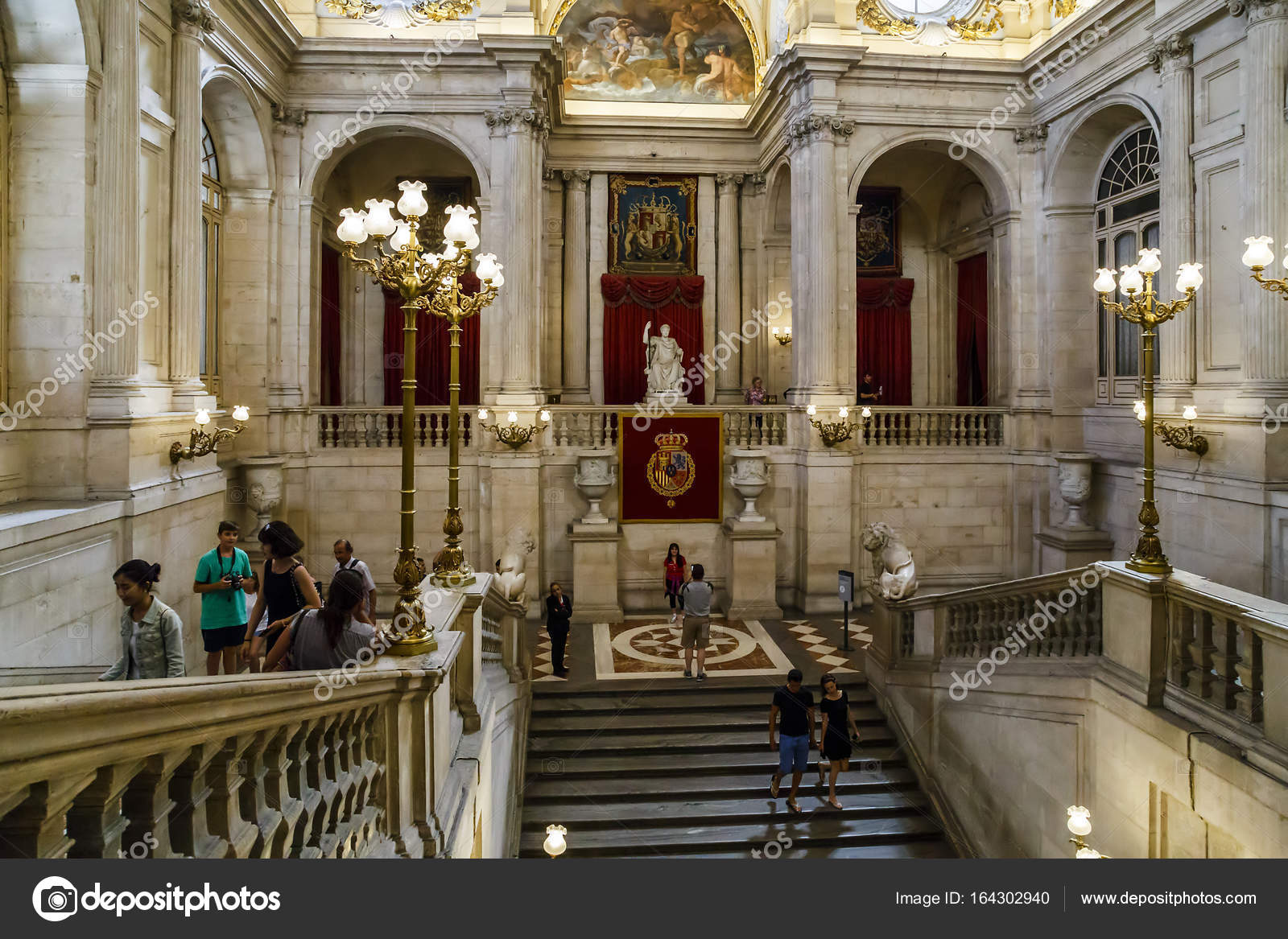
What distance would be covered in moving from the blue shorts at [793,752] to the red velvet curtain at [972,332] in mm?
11165

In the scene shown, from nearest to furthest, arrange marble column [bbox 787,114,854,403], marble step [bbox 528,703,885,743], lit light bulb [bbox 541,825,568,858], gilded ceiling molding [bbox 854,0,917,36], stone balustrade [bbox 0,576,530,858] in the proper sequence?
stone balustrade [bbox 0,576,530,858], lit light bulb [bbox 541,825,568,858], marble step [bbox 528,703,885,743], marble column [bbox 787,114,854,403], gilded ceiling molding [bbox 854,0,917,36]

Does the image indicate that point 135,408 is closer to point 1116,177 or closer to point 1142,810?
point 1142,810

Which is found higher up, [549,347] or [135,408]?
[549,347]

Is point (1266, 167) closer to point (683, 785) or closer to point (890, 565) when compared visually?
point (890, 565)

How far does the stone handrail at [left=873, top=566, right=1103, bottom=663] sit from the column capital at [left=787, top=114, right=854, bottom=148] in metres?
8.55

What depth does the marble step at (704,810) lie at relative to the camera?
8.89 meters

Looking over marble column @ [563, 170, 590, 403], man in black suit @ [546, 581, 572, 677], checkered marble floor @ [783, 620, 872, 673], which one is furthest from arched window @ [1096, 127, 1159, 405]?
marble column @ [563, 170, 590, 403]

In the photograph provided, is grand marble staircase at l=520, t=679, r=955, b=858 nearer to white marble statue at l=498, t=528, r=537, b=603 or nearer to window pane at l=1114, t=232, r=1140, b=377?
white marble statue at l=498, t=528, r=537, b=603

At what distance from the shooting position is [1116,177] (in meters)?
14.8

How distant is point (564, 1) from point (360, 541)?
38.4ft

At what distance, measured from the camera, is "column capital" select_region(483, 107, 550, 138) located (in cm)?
1487

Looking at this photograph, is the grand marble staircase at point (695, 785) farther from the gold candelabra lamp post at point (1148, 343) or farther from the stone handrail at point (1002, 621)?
the gold candelabra lamp post at point (1148, 343)

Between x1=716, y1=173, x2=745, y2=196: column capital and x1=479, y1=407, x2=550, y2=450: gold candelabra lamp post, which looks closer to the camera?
x1=479, y1=407, x2=550, y2=450: gold candelabra lamp post

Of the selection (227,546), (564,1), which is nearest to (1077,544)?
(227,546)
